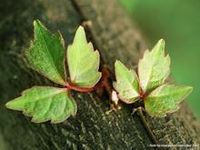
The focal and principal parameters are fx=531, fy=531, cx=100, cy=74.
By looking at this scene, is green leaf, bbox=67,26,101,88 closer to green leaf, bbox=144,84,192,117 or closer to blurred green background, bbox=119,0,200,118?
green leaf, bbox=144,84,192,117

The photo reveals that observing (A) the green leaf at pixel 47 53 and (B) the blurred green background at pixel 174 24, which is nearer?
(A) the green leaf at pixel 47 53

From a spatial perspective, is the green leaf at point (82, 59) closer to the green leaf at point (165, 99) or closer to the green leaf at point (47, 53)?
the green leaf at point (47, 53)

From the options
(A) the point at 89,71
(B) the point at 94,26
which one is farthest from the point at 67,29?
(A) the point at 89,71

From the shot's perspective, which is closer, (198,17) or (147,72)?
(147,72)

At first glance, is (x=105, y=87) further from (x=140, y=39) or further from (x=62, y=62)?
(x=140, y=39)

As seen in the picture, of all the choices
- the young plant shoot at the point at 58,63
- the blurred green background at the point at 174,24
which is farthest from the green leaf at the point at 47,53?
the blurred green background at the point at 174,24

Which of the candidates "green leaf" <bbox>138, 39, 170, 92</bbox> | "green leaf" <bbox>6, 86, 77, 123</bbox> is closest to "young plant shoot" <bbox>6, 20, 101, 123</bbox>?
"green leaf" <bbox>6, 86, 77, 123</bbox>

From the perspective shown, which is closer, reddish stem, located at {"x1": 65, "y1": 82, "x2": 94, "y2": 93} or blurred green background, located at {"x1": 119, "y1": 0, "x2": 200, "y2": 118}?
reddish stem, located at {"x1": 65, "y1": 82, "x2": 94, "y2": 93}
